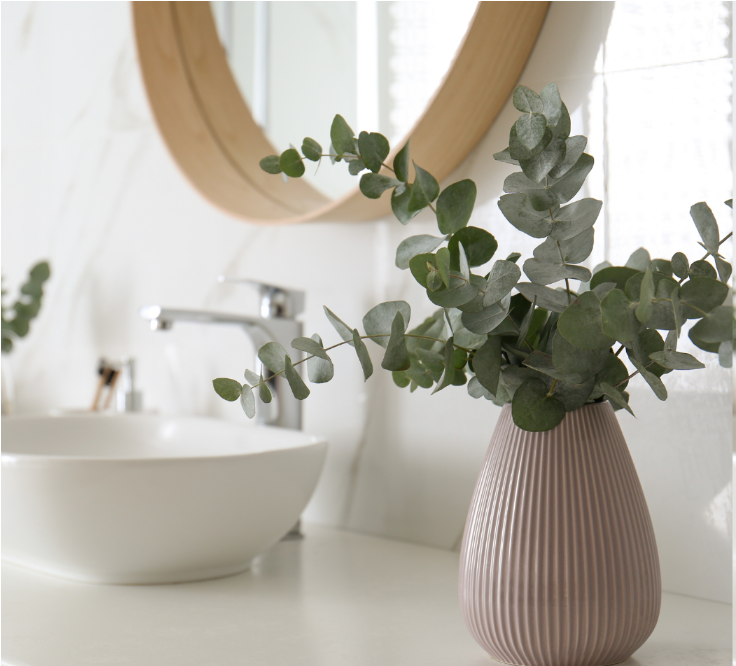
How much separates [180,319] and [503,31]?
0.45m

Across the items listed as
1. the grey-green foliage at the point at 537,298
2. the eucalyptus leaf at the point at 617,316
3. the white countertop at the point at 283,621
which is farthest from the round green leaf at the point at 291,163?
the white countertop at the point at 283,621

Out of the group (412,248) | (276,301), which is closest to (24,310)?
(276,301)

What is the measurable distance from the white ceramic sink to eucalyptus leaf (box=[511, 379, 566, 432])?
0.29m

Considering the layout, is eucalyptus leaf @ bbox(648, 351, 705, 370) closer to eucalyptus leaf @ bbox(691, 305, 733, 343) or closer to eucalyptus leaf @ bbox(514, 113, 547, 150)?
eucalyptus leaf @ bbox(691, 305, 733, 343)

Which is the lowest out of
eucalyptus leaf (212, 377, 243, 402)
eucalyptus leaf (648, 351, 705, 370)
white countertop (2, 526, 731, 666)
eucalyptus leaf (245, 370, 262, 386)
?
white countertop (2, 526, 731, 666)

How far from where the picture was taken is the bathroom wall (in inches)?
25.6

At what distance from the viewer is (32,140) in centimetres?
140

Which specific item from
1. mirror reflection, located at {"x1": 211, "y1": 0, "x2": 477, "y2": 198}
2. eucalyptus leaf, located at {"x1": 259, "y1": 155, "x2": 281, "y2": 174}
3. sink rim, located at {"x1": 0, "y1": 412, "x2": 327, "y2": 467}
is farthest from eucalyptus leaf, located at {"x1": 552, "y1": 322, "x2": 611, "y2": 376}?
mirror reflection, located at {"x1": 211, "y1": 0, "x2": 477, "y2": 198}

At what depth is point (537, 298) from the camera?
46 cm

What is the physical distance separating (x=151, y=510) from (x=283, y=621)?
144 millimetres

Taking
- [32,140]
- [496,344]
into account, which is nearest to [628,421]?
[496,344]

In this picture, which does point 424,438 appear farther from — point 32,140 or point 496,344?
point 32,140

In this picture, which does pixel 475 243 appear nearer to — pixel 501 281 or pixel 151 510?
pixel 501 281

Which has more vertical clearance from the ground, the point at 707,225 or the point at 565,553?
the point at 707,225
